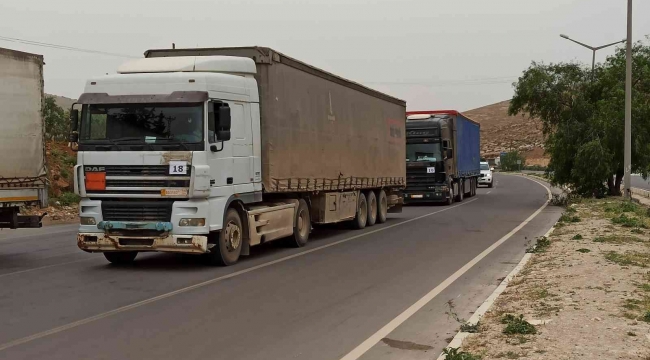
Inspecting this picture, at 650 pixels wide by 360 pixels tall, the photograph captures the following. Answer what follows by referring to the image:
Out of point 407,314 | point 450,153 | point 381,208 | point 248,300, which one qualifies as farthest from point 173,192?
point 450,153

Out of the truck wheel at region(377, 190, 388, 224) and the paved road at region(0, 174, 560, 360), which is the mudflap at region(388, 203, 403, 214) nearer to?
the truck wheel at region(377, 190, 388, 224)

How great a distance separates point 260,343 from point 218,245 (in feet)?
17.3

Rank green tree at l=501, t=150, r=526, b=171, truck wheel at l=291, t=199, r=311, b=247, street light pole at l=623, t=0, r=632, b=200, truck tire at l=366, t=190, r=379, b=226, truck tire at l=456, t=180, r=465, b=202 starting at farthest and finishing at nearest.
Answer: green tree at l=501, t=150, r=526, b=171, truck tire at l=456, t=180, r=465, b=202, street light pole at l=623, t=0, r=632, b=200, truck tire at l=366, t=190, r=379, b=226, truck wheel at l=291, t=199, r=311, b=247

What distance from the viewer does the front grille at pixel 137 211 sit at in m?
11.6

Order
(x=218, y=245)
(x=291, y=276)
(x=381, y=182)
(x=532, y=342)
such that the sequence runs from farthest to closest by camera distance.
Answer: (x=381, y=182) → (x=218, y=245) → (x=291, y=276) → (x=532, y=342)

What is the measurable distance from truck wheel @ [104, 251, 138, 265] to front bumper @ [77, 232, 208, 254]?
82 centimetres

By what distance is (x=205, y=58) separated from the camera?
500 inches

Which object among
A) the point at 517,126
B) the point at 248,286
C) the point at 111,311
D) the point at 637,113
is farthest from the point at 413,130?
the point at 517,126

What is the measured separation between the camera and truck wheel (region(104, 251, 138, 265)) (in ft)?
42.2

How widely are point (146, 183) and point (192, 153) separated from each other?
0.86 metres

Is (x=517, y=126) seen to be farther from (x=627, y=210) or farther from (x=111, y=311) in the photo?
(x=111, y=311)

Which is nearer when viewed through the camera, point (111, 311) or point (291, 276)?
point (111, 311)

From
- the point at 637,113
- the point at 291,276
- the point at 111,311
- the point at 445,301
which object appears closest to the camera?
the point at 111,311

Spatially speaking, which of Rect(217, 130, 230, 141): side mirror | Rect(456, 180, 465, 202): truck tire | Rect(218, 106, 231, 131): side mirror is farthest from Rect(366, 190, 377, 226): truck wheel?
Rect(456, 180, 465, 202): truck tire
